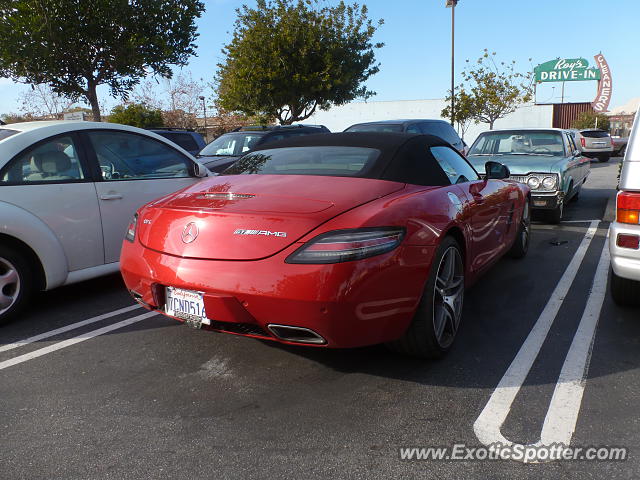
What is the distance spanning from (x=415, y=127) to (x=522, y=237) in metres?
5.89

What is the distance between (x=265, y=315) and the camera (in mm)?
2633

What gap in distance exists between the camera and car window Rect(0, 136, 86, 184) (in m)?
4.02

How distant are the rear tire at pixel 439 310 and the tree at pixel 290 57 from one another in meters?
20.6

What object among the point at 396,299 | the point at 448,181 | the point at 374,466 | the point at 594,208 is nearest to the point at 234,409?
the point at 374,466

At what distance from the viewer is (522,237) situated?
5777 millimetres

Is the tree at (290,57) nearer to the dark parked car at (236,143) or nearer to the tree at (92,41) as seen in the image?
the tree at (92,41)

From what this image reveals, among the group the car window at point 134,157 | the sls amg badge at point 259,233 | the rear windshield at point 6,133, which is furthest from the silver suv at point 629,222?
the rear windshield at point 6,133

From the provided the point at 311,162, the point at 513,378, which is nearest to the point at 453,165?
the point at 311,162

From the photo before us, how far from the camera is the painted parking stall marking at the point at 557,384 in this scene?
2.45 m

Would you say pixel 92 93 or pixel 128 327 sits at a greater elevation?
pixel 92 93

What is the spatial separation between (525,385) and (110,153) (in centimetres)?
391

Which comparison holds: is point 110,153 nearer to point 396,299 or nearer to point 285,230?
point 285,230

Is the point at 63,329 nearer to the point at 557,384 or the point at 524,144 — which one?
the point at 557,384

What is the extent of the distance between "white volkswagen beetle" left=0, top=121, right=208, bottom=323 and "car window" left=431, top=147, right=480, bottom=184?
2.75 metres
